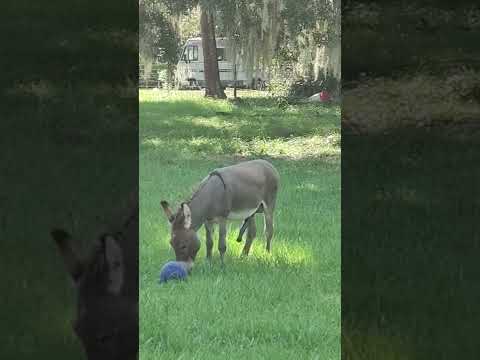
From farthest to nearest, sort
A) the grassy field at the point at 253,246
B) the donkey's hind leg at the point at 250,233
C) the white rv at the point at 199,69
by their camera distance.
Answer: the white rv at the point at 199,69
the donkey's hind leg at the point at 250,233
the grassy field at the point at 253,246

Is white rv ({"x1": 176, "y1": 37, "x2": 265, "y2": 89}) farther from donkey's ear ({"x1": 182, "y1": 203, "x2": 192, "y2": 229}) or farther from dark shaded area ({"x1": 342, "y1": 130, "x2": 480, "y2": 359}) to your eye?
dark shaded area ({"x1": 342, "y1": 130, "x2": 480, "y2": 359})

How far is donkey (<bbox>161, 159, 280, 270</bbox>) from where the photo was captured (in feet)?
7.69

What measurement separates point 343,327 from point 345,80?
20.8 inches

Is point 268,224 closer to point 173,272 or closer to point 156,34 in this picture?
point 173,272

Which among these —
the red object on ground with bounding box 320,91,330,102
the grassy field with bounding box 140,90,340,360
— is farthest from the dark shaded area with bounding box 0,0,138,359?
the red object on ground with bounding box 320,91,330,102

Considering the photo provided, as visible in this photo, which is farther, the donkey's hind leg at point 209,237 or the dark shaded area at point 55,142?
the donkey's hind leg at point 209,237

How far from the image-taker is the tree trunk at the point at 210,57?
3.38 meters

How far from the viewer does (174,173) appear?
330cm

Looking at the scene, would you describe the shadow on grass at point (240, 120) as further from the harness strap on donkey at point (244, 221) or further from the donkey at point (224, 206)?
the harness strap on donkey at point (244, 221)

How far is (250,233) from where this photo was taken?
2.54 metres

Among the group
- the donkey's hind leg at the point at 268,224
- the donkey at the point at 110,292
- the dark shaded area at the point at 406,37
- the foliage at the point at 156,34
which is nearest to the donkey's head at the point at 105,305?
the donkey at the point at 110,292

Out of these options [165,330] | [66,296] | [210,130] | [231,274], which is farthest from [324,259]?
[66,296]

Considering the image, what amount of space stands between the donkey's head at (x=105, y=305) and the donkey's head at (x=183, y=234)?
31.7 inches

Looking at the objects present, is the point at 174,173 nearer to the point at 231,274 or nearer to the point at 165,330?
the point at 231,274
